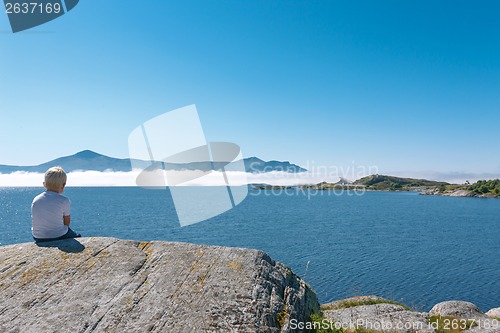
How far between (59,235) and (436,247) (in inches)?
2522

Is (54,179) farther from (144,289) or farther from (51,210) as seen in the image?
(144,289)

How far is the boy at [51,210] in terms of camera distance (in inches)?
319

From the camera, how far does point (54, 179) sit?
323 inches

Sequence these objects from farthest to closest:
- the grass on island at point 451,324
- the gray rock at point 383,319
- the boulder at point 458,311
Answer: the boulder at point 458,311, the grass on island at point 451,324, the gray rock at point 383,319

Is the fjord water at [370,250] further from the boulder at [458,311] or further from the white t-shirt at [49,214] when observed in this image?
the white t-shirt at [49,214]

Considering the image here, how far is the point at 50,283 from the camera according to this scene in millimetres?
6676

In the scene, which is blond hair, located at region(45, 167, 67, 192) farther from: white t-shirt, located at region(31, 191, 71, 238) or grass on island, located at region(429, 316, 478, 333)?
grass on island, located at region(429, 316, 478, 333)

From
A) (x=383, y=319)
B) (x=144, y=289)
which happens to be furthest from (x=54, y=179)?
(x=383, y=319)

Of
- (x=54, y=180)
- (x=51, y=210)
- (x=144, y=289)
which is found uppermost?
(x=54, y=180)

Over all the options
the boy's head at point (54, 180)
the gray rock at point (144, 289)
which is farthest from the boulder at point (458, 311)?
the boy's head at point (54, 180)

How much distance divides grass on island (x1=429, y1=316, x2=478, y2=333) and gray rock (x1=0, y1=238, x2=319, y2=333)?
26.7ft

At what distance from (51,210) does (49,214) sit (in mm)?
138

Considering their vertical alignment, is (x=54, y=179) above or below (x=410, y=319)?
above

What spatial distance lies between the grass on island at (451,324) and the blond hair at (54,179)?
14.2 m
